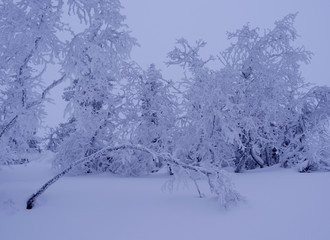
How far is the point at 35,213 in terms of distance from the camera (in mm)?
7848

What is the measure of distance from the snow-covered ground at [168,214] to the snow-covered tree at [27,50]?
7.69ft

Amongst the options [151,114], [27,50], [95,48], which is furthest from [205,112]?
[27,50]

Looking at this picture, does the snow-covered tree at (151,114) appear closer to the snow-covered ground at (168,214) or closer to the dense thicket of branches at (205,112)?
the dense thicket of branches at (205,112)

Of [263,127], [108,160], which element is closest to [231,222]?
[263,127]

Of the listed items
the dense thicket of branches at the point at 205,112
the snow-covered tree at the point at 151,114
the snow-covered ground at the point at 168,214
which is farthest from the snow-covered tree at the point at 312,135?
the snow-covered tree at the point at 151,114

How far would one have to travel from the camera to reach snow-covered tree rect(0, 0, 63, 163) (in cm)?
727

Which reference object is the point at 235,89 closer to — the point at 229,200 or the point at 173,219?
the point at 229,200

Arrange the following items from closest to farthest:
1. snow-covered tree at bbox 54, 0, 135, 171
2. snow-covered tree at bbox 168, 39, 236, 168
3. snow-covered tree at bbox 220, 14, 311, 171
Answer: snow-covered tree at bbox 54, 0, 135, 171 → snow-covered tree at bbox 168, 39, 236, 168 → snow-covered tree at bbox 220, 14, 311, 171

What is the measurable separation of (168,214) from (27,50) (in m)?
5.39

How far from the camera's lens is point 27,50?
25.6 ft

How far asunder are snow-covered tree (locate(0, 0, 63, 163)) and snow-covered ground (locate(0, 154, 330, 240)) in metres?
2.34

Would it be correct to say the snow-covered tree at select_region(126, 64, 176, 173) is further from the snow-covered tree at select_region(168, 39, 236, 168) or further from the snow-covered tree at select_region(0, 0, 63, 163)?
the snow-covered tree at select_region(0, 0, 63, 163)

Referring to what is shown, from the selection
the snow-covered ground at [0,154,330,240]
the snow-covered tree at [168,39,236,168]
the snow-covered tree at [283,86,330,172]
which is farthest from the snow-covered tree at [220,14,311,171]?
the snow-covered ground at [0,154,330,240]

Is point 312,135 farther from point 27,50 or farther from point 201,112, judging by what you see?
point 27,50
